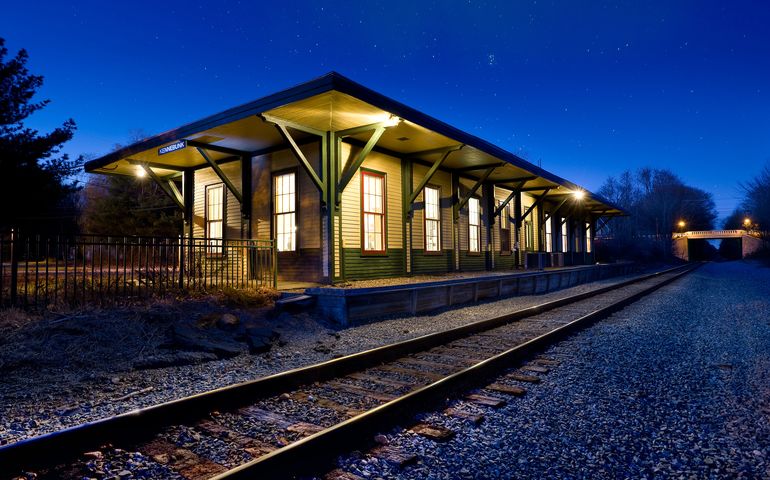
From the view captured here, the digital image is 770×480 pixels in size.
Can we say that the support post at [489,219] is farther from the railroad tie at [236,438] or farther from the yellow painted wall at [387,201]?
the railroad tie at [236,438]

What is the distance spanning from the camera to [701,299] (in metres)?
14.0

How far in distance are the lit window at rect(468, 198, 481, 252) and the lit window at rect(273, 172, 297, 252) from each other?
294 inches

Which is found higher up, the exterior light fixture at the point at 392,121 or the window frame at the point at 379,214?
the exterior light fixture at the point at 392,121

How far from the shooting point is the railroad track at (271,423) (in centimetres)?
272

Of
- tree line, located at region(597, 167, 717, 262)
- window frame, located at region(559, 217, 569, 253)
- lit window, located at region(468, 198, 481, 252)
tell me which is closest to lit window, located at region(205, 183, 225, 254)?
lit window, located at region(468, 198, 481, 252)

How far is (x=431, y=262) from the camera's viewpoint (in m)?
15.0

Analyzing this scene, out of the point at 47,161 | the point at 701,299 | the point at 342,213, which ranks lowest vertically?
the point at 701,299

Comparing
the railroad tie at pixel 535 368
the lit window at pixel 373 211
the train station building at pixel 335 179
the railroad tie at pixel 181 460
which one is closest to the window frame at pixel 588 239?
the train station building at pixel 335 179

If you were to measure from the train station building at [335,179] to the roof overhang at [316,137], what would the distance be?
3 cm

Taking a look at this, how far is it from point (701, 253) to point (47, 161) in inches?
3753

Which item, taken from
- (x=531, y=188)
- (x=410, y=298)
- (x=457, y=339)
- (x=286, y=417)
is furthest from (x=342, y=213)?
(x=531, y=188)

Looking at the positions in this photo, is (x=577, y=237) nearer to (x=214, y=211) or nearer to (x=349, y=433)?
(x=214, y=211)

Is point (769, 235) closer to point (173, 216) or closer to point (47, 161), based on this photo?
point (173, 216)

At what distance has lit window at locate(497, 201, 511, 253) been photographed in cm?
2011
